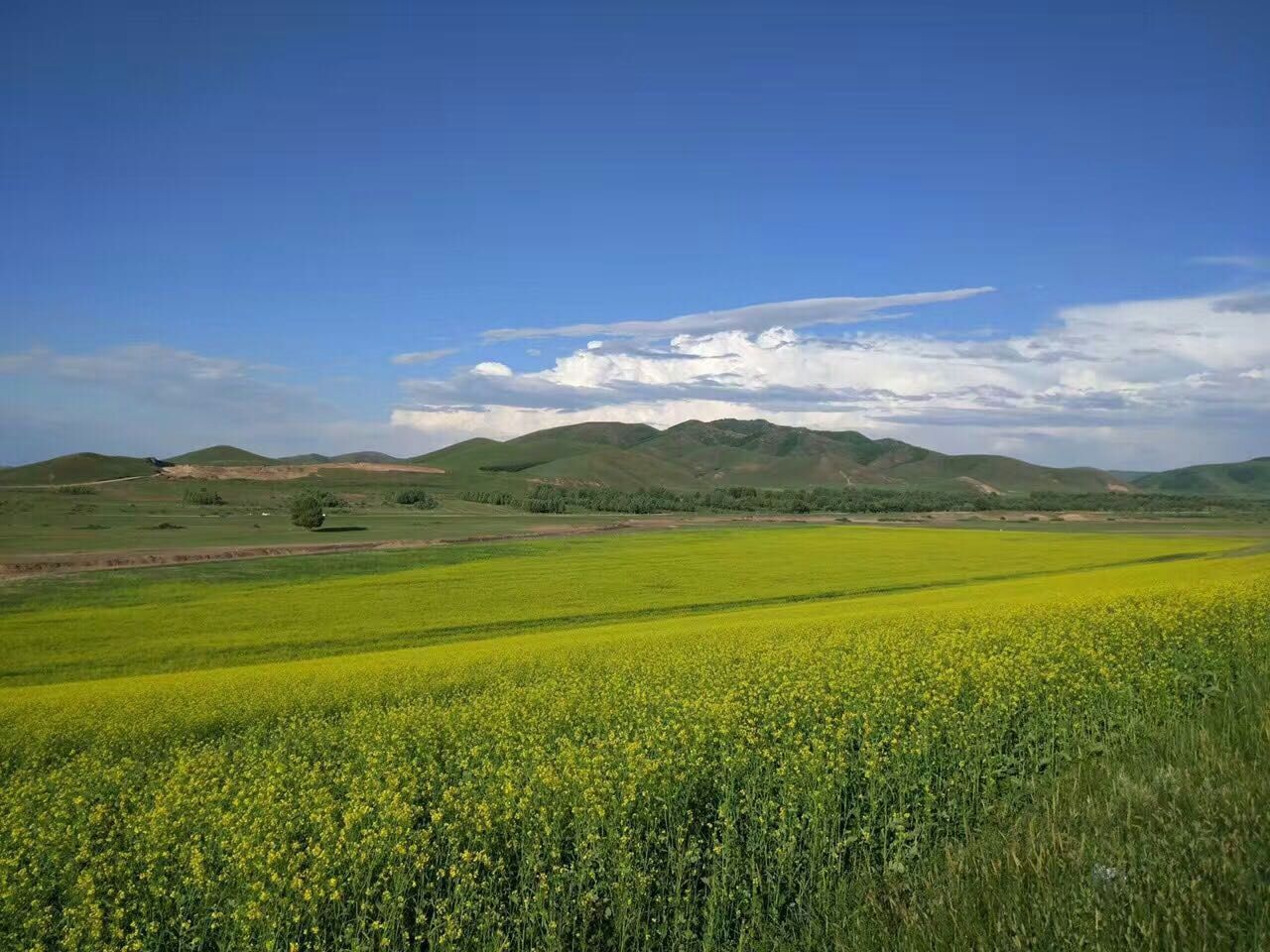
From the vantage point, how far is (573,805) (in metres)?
7.47

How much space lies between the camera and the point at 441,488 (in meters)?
139

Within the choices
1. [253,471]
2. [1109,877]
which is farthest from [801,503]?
[1109,877]

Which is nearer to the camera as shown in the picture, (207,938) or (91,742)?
(207,938)

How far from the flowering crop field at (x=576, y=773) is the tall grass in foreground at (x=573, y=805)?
4 centimetres

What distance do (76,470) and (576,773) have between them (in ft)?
524

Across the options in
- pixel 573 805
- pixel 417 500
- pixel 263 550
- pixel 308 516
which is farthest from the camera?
pixel 417 500

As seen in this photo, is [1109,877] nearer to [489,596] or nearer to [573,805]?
[573,805]

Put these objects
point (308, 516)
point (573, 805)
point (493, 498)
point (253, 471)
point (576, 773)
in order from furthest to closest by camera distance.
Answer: point (253, 471)
point (493, 498)
point (308, 516)
point (576, 773)
point (573, 805)

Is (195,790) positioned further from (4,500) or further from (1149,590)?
(4,500)

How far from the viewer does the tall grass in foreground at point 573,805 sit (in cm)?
652

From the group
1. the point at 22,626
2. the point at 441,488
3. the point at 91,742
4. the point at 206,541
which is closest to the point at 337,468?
the point at 441,488

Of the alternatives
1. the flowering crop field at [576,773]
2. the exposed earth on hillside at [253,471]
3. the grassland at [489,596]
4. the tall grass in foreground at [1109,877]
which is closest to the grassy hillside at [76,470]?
the exposed earth on hillside at [253,471]

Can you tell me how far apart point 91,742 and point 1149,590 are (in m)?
22.8

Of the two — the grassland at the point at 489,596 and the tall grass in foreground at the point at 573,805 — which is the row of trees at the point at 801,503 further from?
the tall grass in foreground at the point at 573,805
